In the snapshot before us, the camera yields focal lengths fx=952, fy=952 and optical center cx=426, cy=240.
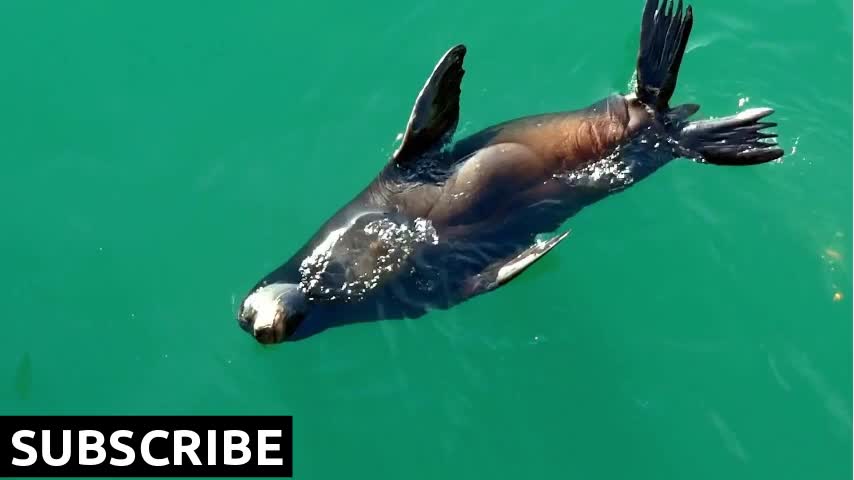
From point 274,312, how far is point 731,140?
353 centimetres

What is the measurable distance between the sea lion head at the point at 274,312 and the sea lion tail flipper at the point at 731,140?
122 inches

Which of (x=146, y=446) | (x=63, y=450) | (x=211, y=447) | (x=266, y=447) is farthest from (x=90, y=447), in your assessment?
(x=266, y=447)

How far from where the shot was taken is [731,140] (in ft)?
22.9

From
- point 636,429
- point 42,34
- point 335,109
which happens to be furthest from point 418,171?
point 42,34

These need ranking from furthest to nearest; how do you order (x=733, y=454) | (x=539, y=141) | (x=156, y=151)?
(x=156, y=151), (x=539, y=141), (x=733, y=454)

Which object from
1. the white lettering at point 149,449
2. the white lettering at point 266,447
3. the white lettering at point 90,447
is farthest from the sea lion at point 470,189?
the white lettering at point 90,447

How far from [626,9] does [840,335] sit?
3294 mm

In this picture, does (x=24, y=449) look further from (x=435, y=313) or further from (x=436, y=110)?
(x=436, y=110)

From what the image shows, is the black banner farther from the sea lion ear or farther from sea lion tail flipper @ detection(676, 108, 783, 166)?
sea lion tail flipper @ detection(676, 108, 783, 166)

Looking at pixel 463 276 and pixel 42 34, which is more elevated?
pixel 42 34

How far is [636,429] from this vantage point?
6.74m

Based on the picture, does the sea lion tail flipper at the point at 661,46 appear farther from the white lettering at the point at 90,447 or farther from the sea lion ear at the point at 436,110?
the white lettering at the point at 90,447

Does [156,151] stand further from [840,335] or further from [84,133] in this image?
[840,335]

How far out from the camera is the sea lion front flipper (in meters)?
6.19
